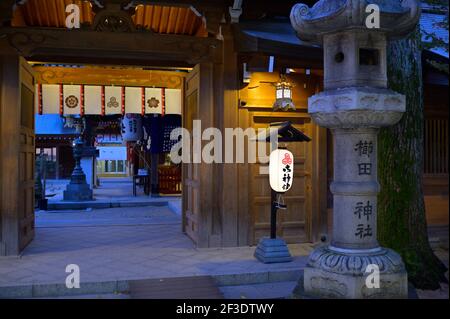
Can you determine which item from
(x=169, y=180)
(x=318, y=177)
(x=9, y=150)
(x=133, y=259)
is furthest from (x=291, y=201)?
(x=169, y=180)

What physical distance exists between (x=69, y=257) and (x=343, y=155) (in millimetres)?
5059

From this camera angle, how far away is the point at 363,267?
510cm

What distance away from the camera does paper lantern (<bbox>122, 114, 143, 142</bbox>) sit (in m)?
20.6

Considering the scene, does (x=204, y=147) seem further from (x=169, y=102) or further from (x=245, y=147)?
(x=169, y=102)

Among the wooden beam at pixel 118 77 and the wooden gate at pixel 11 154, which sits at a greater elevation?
the wooden beam at pixel 118 77

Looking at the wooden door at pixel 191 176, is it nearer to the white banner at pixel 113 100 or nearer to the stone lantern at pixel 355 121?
the white banner at pixel 113 100

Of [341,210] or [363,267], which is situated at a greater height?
[341,210]

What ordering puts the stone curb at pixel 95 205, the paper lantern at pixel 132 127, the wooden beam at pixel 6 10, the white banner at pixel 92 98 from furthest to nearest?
the paper lantern at pixel 132 127 → the stone curb at pixel 95 205 → the white banner at pixel 92 98 → the wooden beam at pixel 6 10

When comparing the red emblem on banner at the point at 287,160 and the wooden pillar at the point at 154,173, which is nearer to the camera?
the red emblem on banner at the point at 287,160

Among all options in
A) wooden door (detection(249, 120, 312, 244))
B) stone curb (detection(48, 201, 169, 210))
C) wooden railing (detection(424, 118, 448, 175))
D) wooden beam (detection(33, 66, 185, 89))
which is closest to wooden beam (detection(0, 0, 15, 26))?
wooden beam (detection(33, 66, 185, 89))

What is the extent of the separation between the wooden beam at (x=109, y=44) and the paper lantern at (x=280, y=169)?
2.38 meters

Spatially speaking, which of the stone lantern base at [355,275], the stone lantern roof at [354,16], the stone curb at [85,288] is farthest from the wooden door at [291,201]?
the stone lantern roof at [354,16]

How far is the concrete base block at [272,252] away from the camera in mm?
7363

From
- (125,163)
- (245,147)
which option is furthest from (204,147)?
(125,163)
